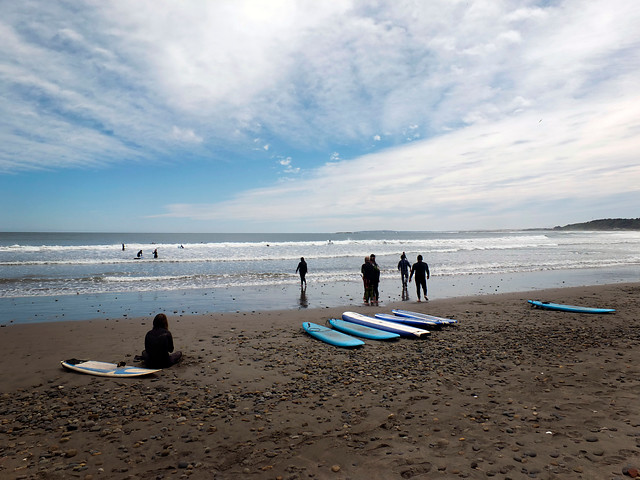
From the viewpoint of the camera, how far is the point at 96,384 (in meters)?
6.21

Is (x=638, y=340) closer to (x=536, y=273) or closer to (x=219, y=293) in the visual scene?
(x=219, y=293)

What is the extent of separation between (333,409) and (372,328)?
490 centimetres

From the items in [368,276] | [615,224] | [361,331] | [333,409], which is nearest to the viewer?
[333,409]

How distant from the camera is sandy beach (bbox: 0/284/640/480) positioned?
3922 mm

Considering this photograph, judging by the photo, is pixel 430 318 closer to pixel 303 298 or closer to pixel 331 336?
pixel 331 336

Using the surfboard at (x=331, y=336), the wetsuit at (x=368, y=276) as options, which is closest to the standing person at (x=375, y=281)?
the wetsuit at (x=368, y=276)

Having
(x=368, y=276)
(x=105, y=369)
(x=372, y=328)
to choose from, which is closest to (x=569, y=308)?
(x=368, y=276)

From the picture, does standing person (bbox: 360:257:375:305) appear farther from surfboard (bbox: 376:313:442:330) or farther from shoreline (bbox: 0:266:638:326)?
surfboard (bbox: 376:313:442:330)

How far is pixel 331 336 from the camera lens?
9.02 metres

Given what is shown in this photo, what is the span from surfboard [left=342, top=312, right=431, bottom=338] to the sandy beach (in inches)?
15.5

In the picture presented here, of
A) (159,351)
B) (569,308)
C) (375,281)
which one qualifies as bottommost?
Answer: (569,308)

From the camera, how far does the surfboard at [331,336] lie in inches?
331

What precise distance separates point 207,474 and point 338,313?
8872 millimetres

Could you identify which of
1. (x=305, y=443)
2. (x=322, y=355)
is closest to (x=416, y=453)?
(x=305, y=443)
